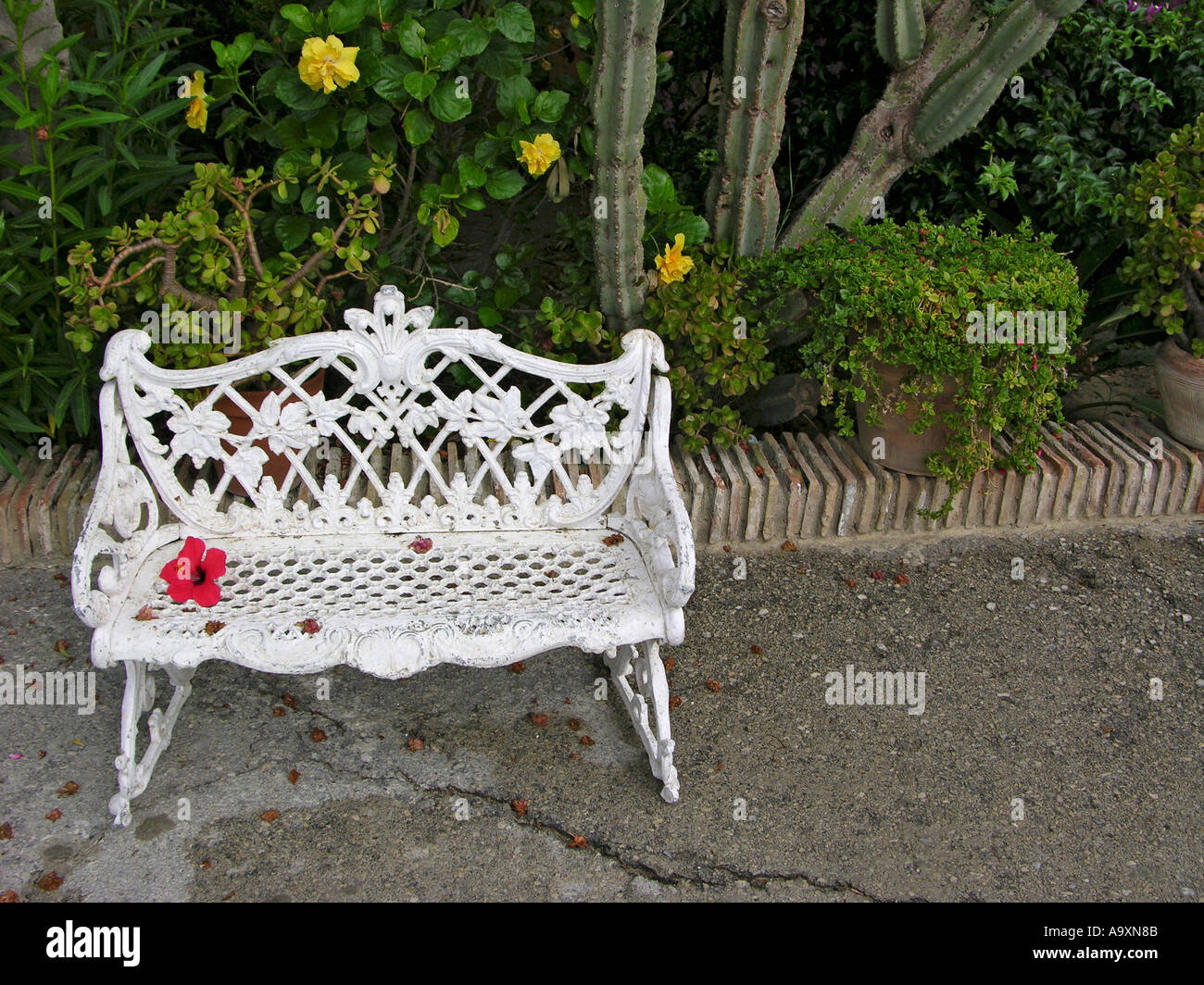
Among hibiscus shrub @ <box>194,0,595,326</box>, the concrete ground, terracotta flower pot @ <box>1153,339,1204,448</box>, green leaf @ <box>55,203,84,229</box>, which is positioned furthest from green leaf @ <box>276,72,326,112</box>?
terracotta flower pot @ <box>1153,339,1204,448</box>

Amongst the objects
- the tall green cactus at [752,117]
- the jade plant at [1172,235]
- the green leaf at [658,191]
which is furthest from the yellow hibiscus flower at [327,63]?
the jade plant at [1172,235]

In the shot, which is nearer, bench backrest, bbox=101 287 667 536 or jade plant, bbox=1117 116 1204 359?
bench backrest, bbox=101 287 667 536

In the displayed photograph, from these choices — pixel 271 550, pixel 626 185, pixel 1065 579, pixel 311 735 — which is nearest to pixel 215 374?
pixel 271 550

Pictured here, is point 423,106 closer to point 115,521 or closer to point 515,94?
point 515,94

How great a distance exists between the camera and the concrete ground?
254 centimetres

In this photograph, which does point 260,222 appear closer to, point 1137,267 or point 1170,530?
point 1137,267

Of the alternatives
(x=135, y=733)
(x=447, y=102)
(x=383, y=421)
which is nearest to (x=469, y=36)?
(x=447, y=102)

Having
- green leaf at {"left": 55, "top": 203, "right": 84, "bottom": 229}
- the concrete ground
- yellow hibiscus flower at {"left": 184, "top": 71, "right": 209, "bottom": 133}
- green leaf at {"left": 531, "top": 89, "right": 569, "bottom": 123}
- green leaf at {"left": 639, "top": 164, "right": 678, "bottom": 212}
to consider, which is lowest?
the concrete ground

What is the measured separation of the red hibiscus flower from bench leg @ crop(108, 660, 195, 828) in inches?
8.1

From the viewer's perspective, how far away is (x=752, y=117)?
3.47m

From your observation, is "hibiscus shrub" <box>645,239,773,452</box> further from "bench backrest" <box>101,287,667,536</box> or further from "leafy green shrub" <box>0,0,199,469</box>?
"leafy green shrub" <box>0,0,199,469</box>

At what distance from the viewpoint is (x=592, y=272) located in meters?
3.77

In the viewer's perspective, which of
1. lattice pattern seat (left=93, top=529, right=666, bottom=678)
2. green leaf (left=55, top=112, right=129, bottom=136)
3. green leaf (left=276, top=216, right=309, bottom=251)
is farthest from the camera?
green leaf (left=276, top=216, right=309, bottom=251)

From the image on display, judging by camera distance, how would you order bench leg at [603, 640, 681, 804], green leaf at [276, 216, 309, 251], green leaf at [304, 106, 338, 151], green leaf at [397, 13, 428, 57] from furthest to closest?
green leaf at [276, 216, 309, 251] → green leaf at [304, 106, 338, 151] → green leaf at [397, 13, 428, 57] → bench leg at [603, 640, 681, 804]
